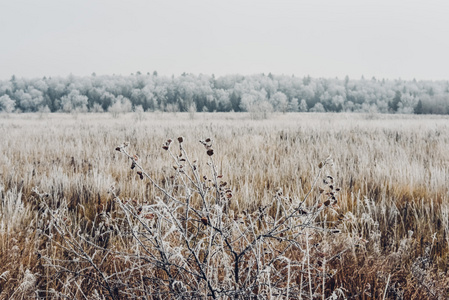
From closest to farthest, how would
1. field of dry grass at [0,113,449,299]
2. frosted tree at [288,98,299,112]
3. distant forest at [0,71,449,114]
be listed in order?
field of dry grass at [0,113,449,299] → distant forest at [0,71,449,114] → frosted tree at [288,98,299,112]

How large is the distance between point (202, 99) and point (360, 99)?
5663 centimetres

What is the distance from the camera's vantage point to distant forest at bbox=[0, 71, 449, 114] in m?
89.9

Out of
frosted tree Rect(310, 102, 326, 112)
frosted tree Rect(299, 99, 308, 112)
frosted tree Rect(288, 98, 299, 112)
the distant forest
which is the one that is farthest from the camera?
frosted tree Rect(288, 98, 299, 112)

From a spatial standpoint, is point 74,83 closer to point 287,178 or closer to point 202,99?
Result: point 202,99

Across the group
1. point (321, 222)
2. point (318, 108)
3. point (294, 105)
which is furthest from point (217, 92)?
point (321, 222)

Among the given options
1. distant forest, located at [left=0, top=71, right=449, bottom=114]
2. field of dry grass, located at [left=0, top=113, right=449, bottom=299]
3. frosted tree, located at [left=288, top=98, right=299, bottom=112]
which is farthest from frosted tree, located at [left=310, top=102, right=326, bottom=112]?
field of dry grass, located at [left=0, top=113, right=449, bottom=299]

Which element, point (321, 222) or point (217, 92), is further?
point (217, 92)

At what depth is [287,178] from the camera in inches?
128

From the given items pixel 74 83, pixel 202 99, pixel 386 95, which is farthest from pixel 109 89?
pixel 386 95

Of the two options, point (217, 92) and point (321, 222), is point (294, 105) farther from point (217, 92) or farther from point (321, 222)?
point (321, 222)

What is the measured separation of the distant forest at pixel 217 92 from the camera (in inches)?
3538

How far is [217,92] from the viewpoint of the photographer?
103 meters

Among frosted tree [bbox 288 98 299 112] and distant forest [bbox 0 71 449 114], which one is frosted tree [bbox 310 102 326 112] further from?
frosted tree [bbox 288 98 299 112]

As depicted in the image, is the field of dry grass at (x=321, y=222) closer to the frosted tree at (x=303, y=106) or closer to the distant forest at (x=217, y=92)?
the distant forest at (x=217, y=92)
